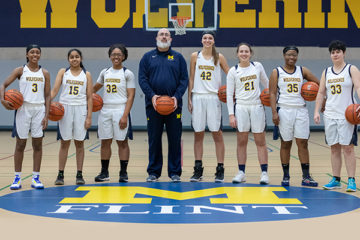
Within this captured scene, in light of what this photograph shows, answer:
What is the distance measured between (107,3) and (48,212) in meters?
13.4

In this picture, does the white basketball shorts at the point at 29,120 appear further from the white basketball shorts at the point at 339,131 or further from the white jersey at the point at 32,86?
the white basketball shorts at the point at 339,131

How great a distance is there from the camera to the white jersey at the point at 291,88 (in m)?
6.04

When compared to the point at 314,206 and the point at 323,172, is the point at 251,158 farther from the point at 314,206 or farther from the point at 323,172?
the point at 314,206

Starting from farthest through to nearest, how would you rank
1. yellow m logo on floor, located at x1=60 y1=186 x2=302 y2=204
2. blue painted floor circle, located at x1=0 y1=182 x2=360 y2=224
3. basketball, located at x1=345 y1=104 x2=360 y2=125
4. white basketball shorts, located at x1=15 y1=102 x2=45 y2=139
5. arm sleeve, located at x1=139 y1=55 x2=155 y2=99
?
arm sleeve, located at x1=139 y1=55 x2=155 y2=99 → white basketball shorts, located at x1=15 y1=102 x2=45 y2=139 → basketball, located at x1=345 y1=104 x2=360 y2=125 → yellow m logo on floor, located at x1=60 y1=186 x2=302 y2=204 → blue painted floor circle, located at x1=0 y1=182 x2=360 y2=224

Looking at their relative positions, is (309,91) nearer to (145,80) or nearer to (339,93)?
(339,93)

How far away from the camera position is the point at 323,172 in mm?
7504

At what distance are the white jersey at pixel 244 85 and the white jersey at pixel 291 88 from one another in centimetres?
25

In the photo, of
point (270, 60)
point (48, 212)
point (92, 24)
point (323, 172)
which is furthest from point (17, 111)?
point (270, 60)

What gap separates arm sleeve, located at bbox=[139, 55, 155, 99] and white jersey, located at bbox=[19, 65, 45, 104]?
1217 millimetres

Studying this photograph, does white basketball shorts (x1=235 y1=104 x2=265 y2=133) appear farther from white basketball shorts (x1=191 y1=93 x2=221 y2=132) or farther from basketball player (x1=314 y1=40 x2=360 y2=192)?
basketball player (x1=314 y1=40 x2=360 y2=192)

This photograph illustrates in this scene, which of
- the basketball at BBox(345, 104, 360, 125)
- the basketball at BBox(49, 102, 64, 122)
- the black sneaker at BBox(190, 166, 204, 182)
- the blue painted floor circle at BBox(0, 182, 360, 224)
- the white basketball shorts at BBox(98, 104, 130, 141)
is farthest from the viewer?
the black sneaker at BBox(190, 166, 204, 182)

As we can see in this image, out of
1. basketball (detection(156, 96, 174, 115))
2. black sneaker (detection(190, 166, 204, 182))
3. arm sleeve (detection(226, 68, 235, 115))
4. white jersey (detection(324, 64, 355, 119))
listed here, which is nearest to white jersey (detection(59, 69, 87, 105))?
basketball (detection(156, 96, 174, 115))

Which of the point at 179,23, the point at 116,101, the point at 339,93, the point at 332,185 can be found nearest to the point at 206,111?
the point at 116,101

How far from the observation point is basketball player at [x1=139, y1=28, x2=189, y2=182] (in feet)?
20.5
